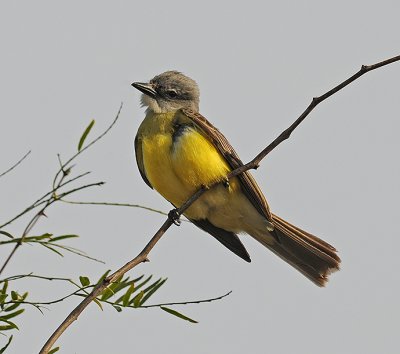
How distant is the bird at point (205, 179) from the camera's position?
5.30 metres

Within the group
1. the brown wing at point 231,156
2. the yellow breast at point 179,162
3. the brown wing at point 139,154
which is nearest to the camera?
the yellow breast at point 179,162

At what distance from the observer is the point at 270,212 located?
6.11 metres

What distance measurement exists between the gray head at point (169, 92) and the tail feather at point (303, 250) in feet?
4.11

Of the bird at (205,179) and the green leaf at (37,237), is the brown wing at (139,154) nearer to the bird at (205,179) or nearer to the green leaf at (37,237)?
the bird at (205,179)

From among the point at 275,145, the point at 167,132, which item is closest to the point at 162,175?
the point at 167,132

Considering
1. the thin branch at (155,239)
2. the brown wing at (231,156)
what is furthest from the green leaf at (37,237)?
the brown wing at (231,156)

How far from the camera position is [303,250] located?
625 cm

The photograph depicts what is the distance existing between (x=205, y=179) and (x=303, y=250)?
1.40m

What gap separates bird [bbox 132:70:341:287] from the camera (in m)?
5.30

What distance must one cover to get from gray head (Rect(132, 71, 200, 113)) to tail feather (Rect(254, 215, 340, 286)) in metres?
1.25

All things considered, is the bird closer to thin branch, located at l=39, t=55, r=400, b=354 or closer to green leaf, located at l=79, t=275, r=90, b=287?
thin branch, located at l=39, t=55, r=400, b=354

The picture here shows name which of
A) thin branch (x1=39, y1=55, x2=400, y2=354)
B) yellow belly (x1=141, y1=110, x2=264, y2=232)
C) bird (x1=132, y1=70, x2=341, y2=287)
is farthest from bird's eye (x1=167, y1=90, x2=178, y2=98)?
thin branch (x1=39, y1=55, x2=400, y2=354)

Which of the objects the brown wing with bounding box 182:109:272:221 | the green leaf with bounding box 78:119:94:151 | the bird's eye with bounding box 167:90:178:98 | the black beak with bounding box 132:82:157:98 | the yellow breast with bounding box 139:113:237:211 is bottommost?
the green leaf with bounding box 78:119:94:151

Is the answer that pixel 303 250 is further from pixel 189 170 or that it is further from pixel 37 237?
pixel 37 237
